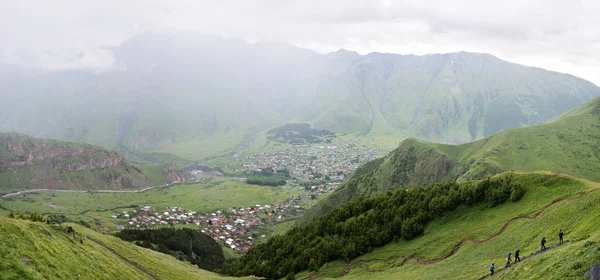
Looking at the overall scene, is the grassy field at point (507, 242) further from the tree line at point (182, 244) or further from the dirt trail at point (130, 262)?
the tree line at point (182, 244)

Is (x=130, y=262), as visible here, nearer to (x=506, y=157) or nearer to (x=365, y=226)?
(x=365, y=226)

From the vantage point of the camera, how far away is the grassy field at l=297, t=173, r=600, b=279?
3856cm

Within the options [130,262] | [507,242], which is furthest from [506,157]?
[130,262]

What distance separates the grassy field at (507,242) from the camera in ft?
127

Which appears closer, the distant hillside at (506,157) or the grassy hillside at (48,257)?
the grassy hillside at (48,257)

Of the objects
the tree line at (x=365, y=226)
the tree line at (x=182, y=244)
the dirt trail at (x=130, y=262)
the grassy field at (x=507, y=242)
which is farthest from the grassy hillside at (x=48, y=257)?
the tree line at (x=182, y=244)

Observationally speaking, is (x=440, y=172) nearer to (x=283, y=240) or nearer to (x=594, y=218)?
(x=283, y=240)

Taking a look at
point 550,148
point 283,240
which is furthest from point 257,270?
point 550,148

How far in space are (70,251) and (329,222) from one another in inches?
3316

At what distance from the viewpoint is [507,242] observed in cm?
5694

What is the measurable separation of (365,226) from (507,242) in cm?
4621

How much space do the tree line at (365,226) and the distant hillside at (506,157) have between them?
51.0m

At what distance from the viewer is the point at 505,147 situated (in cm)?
16800

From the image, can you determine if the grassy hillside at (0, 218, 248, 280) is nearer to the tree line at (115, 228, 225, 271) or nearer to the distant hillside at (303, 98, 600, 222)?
the tree line at (115, 228, 225, 271)
